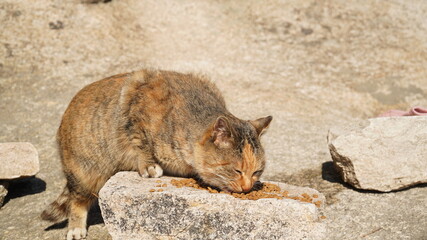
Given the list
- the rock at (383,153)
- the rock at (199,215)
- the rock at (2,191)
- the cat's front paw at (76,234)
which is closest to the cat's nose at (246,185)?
the rock at (199,215)

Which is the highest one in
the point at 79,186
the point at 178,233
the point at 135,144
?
the point at 135,144

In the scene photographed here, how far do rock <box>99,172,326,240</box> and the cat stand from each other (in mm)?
271

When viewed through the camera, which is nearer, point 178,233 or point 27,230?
point 178,233

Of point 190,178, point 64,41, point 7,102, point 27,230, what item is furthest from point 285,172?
point 64,41

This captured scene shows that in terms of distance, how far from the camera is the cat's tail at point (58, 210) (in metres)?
5.65

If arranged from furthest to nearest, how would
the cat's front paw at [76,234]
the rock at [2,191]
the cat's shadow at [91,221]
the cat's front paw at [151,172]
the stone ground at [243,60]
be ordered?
1. the stone ground at [243,60]
2. the rock at [2,191]
3. the cat's shadow at [91,221]
4. the cat's front paw at [76,234]
5. the cat's front paw at [151,172]

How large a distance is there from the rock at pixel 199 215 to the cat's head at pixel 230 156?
0.20m

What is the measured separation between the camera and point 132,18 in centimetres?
1123

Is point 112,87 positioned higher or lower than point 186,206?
higher

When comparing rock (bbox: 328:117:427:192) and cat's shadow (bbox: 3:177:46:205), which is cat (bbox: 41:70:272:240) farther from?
rock (bbox: 328:117:427:192)

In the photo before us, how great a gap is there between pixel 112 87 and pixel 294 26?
685cm

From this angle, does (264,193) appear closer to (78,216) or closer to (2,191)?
(78,216)

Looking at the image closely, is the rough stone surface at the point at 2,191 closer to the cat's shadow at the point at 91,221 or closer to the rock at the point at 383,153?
the cat's shadow at the point at 91,221

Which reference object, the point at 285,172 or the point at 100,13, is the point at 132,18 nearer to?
the point at 100,13
